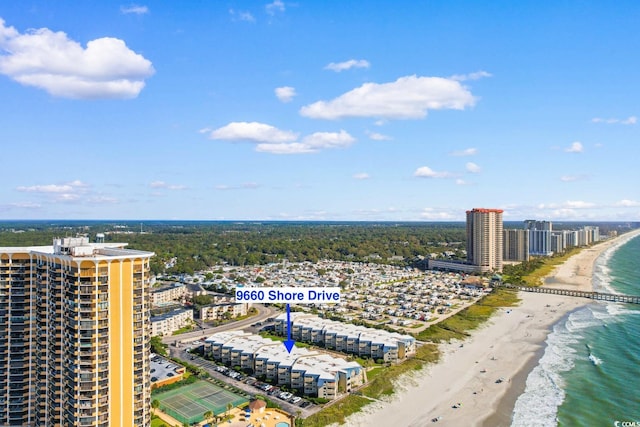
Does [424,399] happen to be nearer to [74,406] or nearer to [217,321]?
[74,406]

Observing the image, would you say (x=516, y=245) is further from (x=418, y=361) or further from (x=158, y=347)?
(x=158, y=347)

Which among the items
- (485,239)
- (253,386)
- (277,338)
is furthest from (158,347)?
(485,239)

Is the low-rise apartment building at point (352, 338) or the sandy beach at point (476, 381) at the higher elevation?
the low-rise apartment building at point (352, 338)

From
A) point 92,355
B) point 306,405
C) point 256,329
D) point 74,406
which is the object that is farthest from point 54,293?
point 256,329

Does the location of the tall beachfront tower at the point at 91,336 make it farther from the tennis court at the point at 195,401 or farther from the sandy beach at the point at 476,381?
the sandy beach at the point at 476,381

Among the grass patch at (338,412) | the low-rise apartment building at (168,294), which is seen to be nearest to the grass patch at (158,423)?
the grass patch at (338,412)

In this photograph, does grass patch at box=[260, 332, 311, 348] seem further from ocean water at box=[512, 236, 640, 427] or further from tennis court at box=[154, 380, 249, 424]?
ocean water at box=[512, 236, 640, 427]
